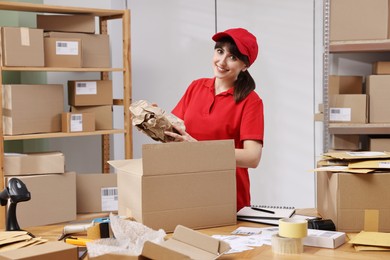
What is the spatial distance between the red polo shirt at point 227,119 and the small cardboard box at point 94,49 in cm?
107

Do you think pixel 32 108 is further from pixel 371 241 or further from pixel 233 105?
pixel 371 241

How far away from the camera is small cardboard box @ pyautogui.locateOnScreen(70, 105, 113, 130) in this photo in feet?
11.2

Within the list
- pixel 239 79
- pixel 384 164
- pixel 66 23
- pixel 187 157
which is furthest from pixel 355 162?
pixel 66 23

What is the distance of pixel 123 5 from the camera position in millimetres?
4062

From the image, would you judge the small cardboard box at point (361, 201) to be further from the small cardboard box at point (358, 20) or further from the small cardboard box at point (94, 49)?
the small cardboard box at point (94, 49)

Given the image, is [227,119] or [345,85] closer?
[227,119]

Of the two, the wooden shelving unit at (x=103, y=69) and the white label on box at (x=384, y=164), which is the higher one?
the wooden shelving unit at (x=103, y=69)

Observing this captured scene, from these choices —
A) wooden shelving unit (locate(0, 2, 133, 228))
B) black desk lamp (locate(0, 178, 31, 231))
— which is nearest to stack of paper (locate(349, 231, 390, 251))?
black desk lamp (locate(0, 178, 31, 231))

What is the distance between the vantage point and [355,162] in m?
1.85

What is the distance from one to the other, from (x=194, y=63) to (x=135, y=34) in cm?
49

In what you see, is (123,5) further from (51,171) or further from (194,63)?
(51,171)

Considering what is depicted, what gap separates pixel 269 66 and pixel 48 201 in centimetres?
166

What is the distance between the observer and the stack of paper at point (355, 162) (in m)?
1.76

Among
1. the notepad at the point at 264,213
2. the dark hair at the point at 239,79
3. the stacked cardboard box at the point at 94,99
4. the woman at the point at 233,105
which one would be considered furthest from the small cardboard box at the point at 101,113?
the notepad at the point at 264,213
